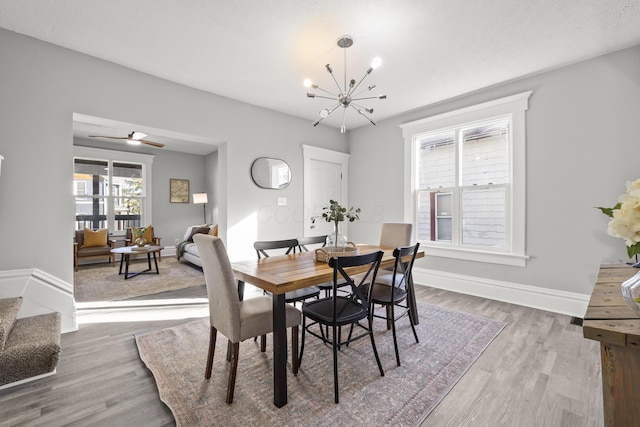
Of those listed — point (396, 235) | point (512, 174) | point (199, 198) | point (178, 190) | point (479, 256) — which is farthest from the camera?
point (178, 190)

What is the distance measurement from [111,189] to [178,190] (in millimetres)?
1383

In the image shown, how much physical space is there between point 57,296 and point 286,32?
3146 millimetres

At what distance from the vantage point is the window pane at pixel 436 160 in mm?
4078

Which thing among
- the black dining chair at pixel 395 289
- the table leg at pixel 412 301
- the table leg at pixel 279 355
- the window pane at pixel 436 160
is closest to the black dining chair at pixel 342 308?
the black dining chair at pixel 395 289

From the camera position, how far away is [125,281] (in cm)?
458

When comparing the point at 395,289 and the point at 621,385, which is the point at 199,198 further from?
the point at 621,385

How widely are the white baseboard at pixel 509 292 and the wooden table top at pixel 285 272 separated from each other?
2024 millimetres

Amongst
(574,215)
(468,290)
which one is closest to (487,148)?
(574,215)

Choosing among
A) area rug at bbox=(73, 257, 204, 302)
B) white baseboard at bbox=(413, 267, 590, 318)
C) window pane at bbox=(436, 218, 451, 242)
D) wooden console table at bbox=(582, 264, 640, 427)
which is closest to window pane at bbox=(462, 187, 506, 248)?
window pane at bbox=(436, 218, 451, 242)

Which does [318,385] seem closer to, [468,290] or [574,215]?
[468,290]

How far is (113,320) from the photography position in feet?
9.77

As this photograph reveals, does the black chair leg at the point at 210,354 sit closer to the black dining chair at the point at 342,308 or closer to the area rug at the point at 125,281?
the black dining chair at the point at 342,308

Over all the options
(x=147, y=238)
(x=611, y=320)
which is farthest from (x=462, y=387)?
(x=147, y=238)

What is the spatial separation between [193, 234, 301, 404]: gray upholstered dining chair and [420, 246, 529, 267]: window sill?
2830mm
